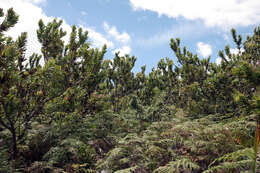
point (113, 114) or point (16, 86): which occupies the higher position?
point (16, 86)

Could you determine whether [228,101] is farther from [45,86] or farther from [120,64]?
[45,86]

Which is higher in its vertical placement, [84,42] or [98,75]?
[84,42]

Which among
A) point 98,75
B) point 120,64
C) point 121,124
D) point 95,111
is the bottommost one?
point 121,124

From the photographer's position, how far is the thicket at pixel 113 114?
3.60 m

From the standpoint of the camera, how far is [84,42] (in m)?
6.81

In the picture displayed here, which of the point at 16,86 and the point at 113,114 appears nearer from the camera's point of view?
the point at 16,86

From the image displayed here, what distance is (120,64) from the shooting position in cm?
955

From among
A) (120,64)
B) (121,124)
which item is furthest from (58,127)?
(120,64)

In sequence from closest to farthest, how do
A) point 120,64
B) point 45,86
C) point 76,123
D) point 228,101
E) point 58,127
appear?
point 45,86, point 58,127, point 76,123, point 228,101, point 120,64

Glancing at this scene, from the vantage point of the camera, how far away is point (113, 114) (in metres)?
6.51

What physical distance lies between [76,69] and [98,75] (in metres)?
0.88

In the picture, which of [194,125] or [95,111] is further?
[95,111]

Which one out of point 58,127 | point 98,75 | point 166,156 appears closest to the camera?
point 166,156

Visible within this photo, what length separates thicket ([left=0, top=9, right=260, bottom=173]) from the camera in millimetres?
3600
